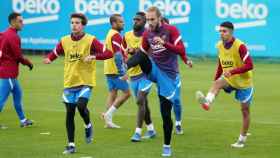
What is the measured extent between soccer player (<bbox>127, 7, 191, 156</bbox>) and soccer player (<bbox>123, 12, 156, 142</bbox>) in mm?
977

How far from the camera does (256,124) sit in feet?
A: 50.1

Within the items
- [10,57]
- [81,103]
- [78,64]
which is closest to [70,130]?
[81,103]

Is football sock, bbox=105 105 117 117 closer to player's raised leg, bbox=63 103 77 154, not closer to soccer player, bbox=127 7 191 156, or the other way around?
player's raised leg, bbox=63 103 77 154

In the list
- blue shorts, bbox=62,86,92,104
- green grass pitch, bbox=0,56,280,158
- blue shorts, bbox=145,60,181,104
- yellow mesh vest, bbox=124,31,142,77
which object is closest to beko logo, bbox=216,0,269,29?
green grass pitch, bbox=0,56,280,158

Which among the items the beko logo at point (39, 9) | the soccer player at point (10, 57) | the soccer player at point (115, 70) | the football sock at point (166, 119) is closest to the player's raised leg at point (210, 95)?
the football sock at point (166, 119)

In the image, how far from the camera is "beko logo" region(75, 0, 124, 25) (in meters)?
35.1

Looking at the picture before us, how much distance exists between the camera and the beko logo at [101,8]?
115ft

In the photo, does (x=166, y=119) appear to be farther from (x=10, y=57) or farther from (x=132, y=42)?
(x=10, y=57)

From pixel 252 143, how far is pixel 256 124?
2.40 m

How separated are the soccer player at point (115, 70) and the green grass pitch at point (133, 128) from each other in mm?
378

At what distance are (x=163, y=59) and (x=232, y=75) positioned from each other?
118cm

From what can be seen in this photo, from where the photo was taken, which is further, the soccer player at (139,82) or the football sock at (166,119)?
the soccer player at (139,82)

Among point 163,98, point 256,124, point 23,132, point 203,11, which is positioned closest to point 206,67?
point 203,11

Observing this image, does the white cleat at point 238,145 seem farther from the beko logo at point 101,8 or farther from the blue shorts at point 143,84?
the beko logo at point 101,8
